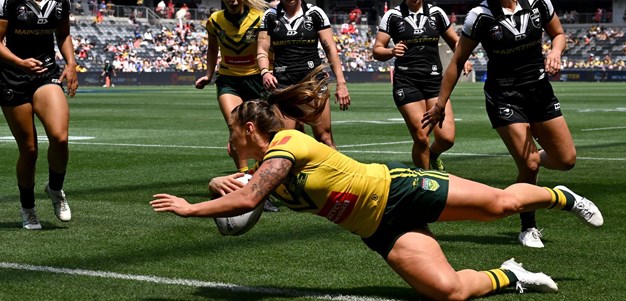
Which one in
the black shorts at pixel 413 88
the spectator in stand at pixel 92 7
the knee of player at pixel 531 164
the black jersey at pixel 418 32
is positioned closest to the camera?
the knee of player at pixel 531 164

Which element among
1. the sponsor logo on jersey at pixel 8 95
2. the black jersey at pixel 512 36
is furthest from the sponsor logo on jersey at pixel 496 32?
the sponsor logo on jersey at pixel 8 95

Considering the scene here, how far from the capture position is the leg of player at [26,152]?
9008 mm

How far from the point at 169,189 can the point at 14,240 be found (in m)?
3.69

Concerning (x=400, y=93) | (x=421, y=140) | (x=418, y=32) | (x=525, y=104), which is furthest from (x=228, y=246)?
(x=418, y=32)

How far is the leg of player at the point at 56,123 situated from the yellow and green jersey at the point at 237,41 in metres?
2.61

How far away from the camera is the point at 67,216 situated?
920cm

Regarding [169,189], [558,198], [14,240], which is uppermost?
[558,198]

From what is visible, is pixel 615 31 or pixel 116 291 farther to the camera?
pixel 615 31

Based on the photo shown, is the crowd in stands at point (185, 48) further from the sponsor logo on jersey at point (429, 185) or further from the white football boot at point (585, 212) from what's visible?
the sponsor logo on jersey at point (429, 185)

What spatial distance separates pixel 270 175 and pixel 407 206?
883mm

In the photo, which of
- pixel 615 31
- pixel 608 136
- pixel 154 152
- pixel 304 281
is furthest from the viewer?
pixel 615 31

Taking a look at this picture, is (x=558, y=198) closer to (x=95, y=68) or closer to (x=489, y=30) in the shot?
(x=489, y=30)

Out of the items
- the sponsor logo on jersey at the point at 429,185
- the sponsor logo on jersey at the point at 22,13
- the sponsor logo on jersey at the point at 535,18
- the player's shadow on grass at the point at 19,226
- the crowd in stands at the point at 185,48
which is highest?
the sponsor logo on jersey at the point at 22,13

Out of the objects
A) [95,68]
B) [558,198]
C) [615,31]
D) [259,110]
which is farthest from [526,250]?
[615,31]
